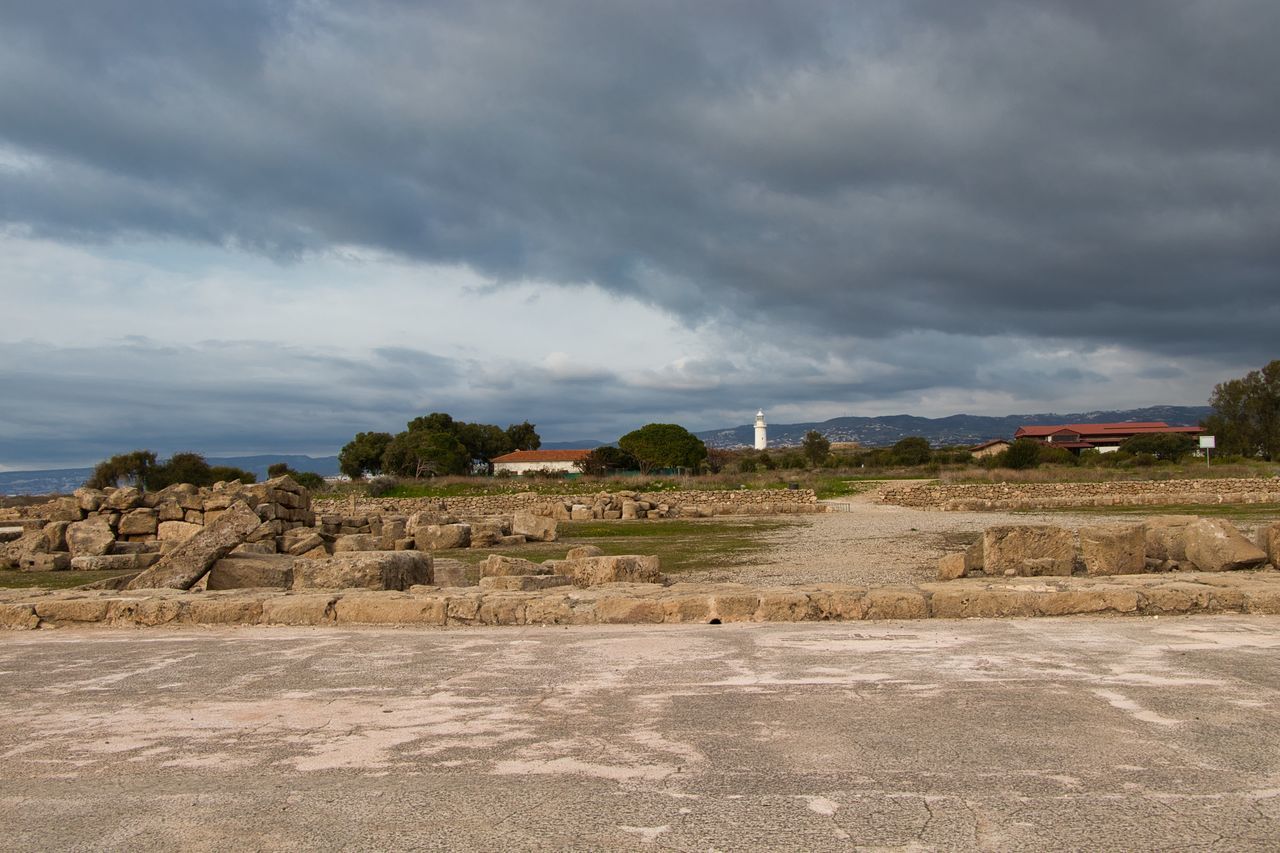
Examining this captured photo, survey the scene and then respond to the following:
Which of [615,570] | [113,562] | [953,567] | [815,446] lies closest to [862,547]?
[953,567]

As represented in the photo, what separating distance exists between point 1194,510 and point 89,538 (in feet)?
120

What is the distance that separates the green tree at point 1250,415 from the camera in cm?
7169

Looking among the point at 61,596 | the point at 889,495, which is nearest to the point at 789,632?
the point at 61,596

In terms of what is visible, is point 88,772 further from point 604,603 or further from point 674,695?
point 604,603

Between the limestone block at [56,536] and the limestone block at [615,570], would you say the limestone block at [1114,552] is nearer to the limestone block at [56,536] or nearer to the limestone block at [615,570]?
the limestone block at [615,570]

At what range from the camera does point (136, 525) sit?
78.0ft

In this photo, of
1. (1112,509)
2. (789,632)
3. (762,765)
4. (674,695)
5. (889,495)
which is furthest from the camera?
(889,495)

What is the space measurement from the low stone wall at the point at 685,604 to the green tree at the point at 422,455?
59.6 m

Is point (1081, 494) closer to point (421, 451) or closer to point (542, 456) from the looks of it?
point (421, 451)

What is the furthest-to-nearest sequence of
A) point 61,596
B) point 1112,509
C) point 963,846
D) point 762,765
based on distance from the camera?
1. point 1112,509
2. point 61,596
3. point 762,765
4. point 963,846

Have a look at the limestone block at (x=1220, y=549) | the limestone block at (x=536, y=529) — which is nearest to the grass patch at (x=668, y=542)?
Result: the limestone block at (x=536, y=529)

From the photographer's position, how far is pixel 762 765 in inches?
165

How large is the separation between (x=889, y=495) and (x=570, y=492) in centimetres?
1577

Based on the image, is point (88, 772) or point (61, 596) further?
point (61, 596)
